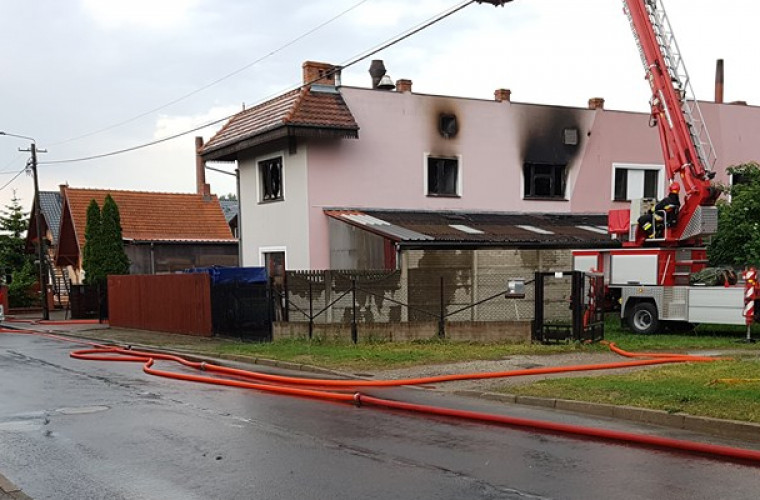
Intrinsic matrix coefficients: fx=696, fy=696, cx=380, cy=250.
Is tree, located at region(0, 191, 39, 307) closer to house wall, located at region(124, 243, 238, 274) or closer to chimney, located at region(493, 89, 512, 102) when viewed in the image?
A: house wall, located at region(124, 243, 238, 274)

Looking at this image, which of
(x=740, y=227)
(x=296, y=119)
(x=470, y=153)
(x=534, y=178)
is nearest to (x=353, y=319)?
(x=296, y=119)

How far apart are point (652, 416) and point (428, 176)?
16523 millimetres

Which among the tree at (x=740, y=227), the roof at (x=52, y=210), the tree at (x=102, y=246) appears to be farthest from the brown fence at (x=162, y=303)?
the roof at (x=52, y=210)

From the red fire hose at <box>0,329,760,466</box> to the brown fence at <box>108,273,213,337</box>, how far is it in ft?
11.9

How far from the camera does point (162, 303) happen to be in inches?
925

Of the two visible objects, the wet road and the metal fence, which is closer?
the wet road

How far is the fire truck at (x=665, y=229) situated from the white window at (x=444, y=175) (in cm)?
608

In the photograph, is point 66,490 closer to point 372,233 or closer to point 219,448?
point 219,448

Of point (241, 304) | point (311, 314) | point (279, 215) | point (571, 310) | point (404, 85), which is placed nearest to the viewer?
point (571, 310)

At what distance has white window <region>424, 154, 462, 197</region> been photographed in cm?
2425

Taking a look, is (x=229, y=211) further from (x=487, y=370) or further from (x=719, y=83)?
(x=487, y=370)

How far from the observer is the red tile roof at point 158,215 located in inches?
1523

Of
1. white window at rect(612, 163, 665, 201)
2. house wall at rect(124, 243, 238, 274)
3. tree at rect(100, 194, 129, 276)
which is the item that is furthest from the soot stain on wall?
house wall at rect(124, 243, 238, 274)

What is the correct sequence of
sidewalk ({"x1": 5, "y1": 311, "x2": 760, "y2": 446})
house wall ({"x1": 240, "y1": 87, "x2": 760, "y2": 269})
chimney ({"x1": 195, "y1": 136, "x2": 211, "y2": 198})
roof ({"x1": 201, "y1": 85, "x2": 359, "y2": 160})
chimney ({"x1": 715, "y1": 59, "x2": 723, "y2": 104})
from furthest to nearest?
chimney ({"x1": 195, "y1": 136, "x2": 211, "y2": 198})
chimney ({"x1": 715, "y1": 59, "x2": 723, "y2": 104})
house wall ({"x1": 240, "y1": 87, "x2": 760, "y2": 269})
roof ({"x1": 201, "y1": 85, "x2": 359, "y2": 160})
sidewalk ({"x1": 5, "y1": 311, "x2": 760, "y2": 446})
